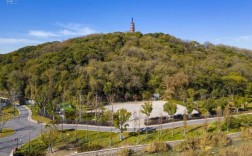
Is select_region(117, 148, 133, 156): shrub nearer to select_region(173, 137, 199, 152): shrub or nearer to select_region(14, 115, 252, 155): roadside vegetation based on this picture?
select_region(14, 115, 252, 155): roadside vegetation

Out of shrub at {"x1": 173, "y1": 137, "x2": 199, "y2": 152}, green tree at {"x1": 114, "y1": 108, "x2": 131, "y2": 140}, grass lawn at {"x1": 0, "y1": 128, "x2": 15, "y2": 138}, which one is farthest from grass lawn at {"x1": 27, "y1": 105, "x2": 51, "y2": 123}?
shrub at {"x1": 173, "y1": 137, "x2": 199, "y2": 152}

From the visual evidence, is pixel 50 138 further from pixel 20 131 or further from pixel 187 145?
pixel 187 145

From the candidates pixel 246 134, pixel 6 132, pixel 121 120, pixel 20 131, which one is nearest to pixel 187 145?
pixel 121 120

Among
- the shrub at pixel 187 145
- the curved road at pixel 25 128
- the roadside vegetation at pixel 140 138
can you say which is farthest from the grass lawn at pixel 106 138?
the shrub at pixel 187 145

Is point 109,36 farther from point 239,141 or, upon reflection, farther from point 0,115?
point 239,141

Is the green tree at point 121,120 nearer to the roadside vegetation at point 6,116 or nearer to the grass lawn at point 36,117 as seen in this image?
the grass lawn at point 36,117

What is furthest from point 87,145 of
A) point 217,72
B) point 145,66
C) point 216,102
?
point 217,72
